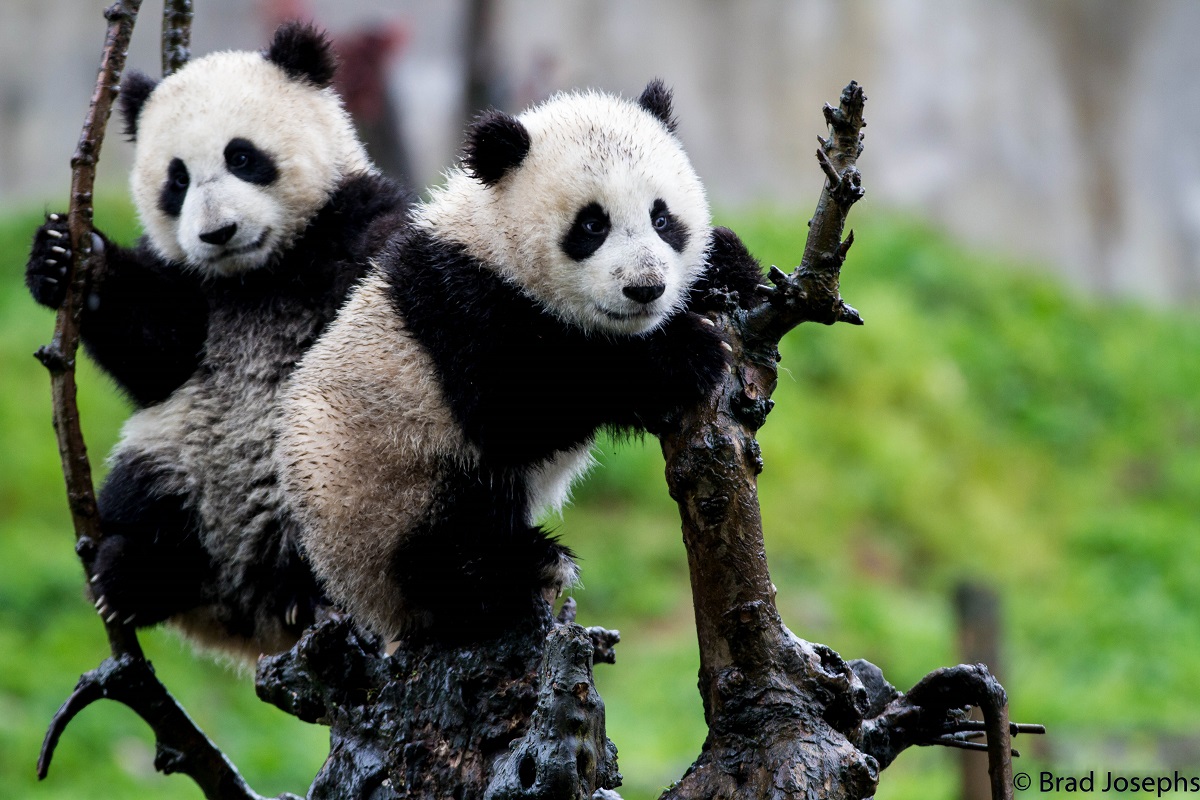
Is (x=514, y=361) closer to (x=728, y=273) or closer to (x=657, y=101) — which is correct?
(x=728, y=273)

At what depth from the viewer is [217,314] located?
306cm

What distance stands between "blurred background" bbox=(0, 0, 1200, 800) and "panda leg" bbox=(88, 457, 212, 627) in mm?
1439

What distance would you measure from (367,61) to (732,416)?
5134 millimetres

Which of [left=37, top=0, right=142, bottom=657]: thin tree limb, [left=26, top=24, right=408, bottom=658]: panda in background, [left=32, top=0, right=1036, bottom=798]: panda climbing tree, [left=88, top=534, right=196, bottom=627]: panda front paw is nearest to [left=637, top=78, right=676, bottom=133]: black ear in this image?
[left=32, top=0, right=1036, bottom=798]: panda climbing tree

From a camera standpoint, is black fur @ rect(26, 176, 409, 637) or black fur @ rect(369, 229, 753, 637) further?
black fur @ rect(26, 176, 409, 637)

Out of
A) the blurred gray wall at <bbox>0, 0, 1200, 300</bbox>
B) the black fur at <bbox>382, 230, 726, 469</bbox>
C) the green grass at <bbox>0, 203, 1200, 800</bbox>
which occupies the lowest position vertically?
the black fur at <bbox>382, 230, 726, 469</bbox>

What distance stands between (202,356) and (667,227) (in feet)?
4.29

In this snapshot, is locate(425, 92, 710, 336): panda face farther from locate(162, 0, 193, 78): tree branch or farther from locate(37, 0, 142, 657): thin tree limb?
locate(162, 0, 193, 78): tree branch

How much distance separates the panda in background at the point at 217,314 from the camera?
2.89 metres

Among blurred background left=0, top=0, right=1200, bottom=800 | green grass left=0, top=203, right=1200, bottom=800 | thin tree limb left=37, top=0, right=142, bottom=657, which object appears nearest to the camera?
thin tree limb left=37, top=0, right=142, bottom=657

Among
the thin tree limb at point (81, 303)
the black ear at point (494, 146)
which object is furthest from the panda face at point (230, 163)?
the black ear at point (494, 146)

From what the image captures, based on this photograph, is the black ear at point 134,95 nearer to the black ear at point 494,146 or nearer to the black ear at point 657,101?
the black ear at point 494,146

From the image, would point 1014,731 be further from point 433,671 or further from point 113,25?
point 113,25

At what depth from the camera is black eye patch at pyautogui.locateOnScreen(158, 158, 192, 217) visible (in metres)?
3.05
